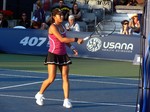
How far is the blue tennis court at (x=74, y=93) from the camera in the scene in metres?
9.57

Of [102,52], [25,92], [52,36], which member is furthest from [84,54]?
[52,36]

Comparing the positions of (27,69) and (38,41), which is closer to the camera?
(27,69)

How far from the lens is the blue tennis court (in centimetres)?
957

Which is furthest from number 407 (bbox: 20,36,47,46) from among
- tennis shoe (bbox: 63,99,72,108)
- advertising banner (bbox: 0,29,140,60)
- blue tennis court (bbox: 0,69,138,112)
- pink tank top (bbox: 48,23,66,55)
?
tennis shoe (bbox: 63,99,72,108)

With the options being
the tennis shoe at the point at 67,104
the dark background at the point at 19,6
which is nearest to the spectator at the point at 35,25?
the dark background at the point at 19,6

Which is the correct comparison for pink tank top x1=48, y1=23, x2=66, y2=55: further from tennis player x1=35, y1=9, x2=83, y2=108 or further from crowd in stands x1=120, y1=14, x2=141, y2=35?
crowd in stands x1=120, y1=14, x2=141, y2=35

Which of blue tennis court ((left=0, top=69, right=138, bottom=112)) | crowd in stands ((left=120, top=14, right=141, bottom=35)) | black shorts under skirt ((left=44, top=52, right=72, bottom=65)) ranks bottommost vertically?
blue tennis court ((left=0, top=69, right=138, bottom=112))

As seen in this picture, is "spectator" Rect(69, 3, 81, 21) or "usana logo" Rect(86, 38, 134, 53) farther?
"spectator" Rect(69, 3, 81, 21)

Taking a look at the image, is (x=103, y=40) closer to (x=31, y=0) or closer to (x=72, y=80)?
(x=72, y=80)

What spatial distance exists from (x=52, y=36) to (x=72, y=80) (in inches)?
166

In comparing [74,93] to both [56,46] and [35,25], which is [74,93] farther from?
[35,25]

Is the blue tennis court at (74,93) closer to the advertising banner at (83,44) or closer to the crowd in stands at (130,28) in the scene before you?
the advertising banner at (83,44)

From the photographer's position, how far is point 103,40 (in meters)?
19.6

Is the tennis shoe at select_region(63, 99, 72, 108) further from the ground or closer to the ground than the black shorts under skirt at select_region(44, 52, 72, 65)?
closer to the ground
